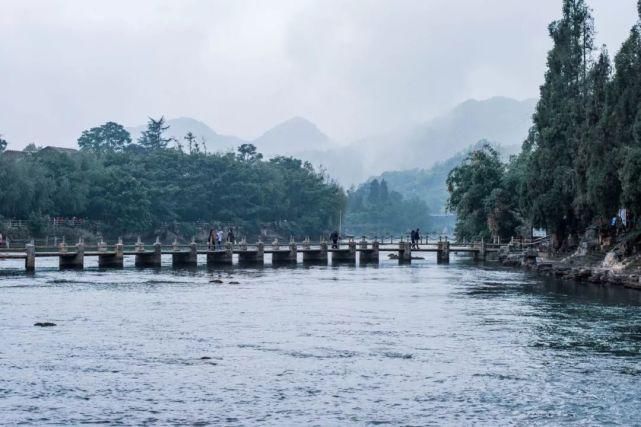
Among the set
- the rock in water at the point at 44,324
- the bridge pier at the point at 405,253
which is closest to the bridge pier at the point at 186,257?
the bridge pier at the point at 405,253

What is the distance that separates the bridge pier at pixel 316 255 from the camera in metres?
85.8

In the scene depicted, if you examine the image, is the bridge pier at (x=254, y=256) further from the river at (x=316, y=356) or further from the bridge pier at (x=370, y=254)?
the river at (x=316, y=356)

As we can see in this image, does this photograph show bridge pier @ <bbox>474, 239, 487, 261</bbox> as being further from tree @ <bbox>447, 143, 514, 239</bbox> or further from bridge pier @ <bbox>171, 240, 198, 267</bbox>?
bridge pier @ <bbox>171, 240, 198, 267</bbox>

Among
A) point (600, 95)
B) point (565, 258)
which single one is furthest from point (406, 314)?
point (565, 258)

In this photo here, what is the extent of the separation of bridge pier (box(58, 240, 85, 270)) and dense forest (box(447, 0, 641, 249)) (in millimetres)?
33290

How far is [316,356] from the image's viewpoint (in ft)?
95.5

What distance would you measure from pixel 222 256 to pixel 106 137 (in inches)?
4232

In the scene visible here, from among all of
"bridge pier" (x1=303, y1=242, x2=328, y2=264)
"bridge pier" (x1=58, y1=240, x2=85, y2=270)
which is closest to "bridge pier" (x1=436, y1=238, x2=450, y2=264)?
"bridge pier" (x1=303, y1=242, x2=328, y2=264)

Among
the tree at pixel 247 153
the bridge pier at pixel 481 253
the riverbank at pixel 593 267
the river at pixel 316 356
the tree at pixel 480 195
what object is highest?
the tree at pixel 247 153

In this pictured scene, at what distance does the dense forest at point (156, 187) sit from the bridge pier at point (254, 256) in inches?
1357

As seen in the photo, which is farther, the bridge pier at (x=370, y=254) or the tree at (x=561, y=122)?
the bridge pier at (x=370, y=254)

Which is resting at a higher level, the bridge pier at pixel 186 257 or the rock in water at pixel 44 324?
the bridge pier at pixel 186 257

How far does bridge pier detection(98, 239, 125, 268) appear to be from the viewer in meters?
70.3

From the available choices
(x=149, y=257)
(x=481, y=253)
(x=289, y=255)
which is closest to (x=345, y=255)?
(x=289, y=255)
